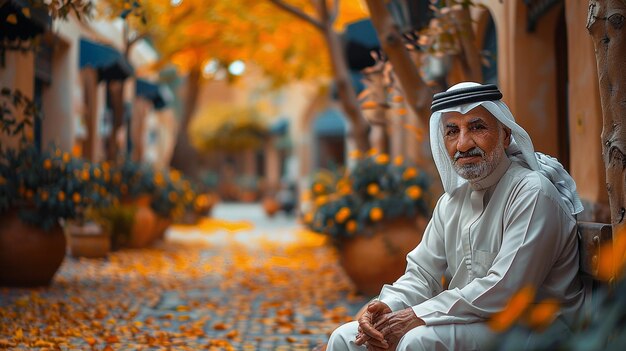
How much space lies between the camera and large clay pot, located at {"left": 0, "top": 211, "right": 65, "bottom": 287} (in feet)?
25.1

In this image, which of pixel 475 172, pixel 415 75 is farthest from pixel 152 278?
pixel 475 172

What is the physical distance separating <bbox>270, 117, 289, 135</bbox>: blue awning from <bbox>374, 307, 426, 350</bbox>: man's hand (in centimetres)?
3409

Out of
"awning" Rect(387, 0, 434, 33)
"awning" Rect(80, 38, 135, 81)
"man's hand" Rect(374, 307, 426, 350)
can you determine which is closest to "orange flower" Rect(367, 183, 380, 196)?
"awning" Rect(387, 0, 434, 33)

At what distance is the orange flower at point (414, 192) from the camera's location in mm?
7672

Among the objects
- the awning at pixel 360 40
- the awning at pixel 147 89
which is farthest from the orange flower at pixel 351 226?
the awning at pixel 147 89

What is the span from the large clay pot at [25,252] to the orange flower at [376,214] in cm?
322

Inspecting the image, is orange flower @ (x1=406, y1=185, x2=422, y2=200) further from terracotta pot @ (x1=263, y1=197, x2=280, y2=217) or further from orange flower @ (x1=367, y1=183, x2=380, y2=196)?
terracotta pot @ (x1=263, y1=197, x2=280, y2=217)

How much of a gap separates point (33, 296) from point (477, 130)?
529 cm

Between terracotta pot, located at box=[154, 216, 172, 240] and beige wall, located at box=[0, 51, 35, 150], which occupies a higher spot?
beige wall, located at box=[0, 51, 35, 150]

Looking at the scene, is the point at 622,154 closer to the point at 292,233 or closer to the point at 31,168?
the point at 31,168

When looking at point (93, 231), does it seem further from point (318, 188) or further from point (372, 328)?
point (372, 328)

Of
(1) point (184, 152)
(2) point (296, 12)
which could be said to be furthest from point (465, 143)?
(1) point (184, 152)

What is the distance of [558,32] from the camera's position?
22.7ft

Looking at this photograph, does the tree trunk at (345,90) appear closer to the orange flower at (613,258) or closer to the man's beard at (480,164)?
the man's beard at (480,164)
